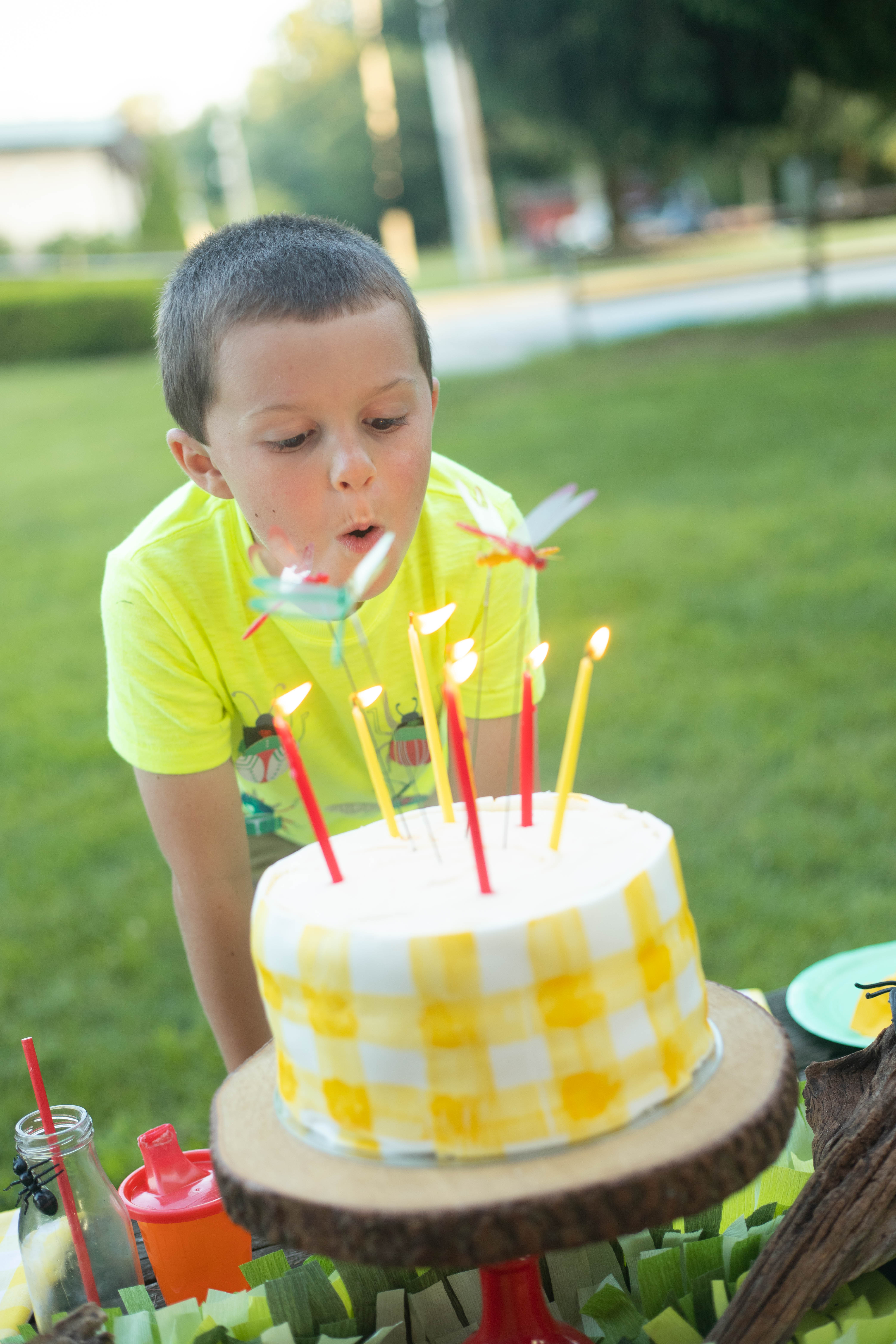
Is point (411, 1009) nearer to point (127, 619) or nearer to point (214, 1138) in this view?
point (214, 1138)

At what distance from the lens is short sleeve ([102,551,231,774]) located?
159 cm

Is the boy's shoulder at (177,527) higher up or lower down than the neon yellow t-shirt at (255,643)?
higher up

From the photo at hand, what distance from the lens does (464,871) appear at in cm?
95

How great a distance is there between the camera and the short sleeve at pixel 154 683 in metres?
1.59

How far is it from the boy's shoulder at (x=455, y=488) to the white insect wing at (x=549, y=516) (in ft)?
1.97

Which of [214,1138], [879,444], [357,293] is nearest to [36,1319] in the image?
[214,1138]

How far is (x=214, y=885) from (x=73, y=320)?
15300mm

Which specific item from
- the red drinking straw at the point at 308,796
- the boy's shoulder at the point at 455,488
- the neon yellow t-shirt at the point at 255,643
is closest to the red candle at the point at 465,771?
the red drinking straw at the point at 308,796

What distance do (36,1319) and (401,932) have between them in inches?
26.9

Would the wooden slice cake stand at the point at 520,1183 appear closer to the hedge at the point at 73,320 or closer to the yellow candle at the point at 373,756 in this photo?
the yellow candle at the point at 373,756

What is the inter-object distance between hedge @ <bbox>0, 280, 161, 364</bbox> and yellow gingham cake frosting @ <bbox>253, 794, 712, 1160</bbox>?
15.4 m

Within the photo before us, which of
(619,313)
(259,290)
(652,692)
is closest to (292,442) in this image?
(259,290)

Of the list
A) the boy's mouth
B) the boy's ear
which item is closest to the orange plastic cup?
the boy's mouth

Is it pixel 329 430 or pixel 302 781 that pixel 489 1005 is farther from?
pixel 329 430
